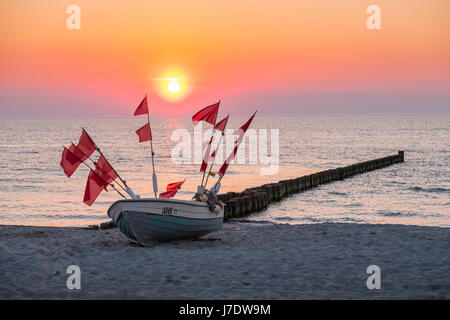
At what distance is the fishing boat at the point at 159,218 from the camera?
49.9 feet

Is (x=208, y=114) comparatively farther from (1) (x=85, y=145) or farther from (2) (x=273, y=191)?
(2) (x=273, y=191)

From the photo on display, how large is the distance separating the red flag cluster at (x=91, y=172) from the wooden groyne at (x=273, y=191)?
29.9 feet

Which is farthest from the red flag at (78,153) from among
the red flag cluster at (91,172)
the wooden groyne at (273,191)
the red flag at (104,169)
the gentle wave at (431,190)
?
the gentle wave at (431,190)

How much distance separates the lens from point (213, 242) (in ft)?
54.5

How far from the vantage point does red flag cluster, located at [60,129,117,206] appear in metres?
15.6

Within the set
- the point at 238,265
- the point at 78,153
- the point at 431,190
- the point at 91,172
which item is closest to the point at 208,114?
the point at 91,172

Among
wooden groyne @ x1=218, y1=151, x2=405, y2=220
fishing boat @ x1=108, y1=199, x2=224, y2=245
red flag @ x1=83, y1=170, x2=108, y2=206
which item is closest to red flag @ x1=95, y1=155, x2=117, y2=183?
red flag @ x1=83, y1=170, x2=108, y2=206

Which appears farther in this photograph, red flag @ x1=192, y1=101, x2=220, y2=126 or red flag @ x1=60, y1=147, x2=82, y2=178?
red flag @ x1=192, y1=101, x2=220, y2=126

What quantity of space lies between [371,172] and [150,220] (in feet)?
133

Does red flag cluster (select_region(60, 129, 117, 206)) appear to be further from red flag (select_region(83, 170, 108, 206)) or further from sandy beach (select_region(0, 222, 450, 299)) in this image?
sandy beach (select_region(0, 222, 450, 299))

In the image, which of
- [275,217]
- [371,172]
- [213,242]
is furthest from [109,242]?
[371,172]

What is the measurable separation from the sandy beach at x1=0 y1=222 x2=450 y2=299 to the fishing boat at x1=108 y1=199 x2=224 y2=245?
0.34m

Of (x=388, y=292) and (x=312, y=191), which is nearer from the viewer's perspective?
(x=388, y=292)
